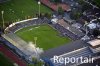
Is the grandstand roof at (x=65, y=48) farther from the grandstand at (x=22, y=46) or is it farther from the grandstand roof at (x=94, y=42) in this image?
the grandstand at (x=22, y=46)

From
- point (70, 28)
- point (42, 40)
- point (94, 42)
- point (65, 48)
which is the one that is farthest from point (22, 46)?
point (94, 42)

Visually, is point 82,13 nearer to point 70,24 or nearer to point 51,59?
point 70,24

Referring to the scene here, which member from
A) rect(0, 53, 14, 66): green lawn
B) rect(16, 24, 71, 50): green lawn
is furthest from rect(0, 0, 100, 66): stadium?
rect(0, 53, 14, 66): green lawn

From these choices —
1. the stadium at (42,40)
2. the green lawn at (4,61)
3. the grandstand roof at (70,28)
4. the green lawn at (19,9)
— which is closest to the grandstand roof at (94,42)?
the stadium at (42,40)

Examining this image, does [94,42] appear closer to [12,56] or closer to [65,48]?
[65,48]

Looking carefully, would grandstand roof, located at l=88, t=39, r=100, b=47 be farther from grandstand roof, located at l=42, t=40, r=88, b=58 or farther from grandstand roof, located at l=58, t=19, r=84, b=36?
grandstand roof, located at l=58, t=19, r=84, b=36
